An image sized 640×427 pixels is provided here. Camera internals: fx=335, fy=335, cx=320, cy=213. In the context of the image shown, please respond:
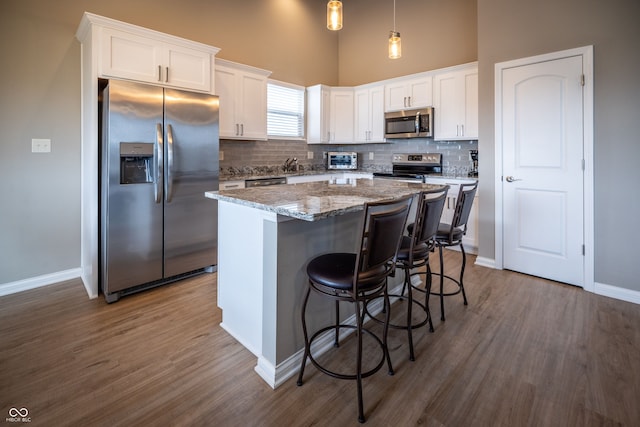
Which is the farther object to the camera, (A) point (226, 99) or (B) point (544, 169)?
(A) point (226, 99)

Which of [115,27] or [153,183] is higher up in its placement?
[115,27]

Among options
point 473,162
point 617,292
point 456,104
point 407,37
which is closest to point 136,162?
point 456,104

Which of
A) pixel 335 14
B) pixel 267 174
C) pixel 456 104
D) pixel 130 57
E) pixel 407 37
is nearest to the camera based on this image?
pixel 335 14

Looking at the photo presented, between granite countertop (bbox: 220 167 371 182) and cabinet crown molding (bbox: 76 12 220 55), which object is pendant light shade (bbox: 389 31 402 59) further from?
granite countertop (bbox: 220 167 371 182)

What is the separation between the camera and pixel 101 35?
2.77 meters

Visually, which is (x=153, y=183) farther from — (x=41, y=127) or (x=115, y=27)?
(x=115, y=27)

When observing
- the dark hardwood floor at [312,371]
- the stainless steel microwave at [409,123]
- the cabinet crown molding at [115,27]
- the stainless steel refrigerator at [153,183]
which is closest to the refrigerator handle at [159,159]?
the stainless steel refrigerator at [153,183]

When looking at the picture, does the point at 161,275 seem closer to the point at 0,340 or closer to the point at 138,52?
the point at 0,340

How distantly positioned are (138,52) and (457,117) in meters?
3.75

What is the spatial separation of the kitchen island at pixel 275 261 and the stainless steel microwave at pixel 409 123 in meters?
2.86

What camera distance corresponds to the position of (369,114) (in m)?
5.42

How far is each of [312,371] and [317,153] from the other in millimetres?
4543

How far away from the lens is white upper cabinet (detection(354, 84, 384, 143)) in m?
5.27

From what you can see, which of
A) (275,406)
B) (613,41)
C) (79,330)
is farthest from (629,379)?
(79,330)
